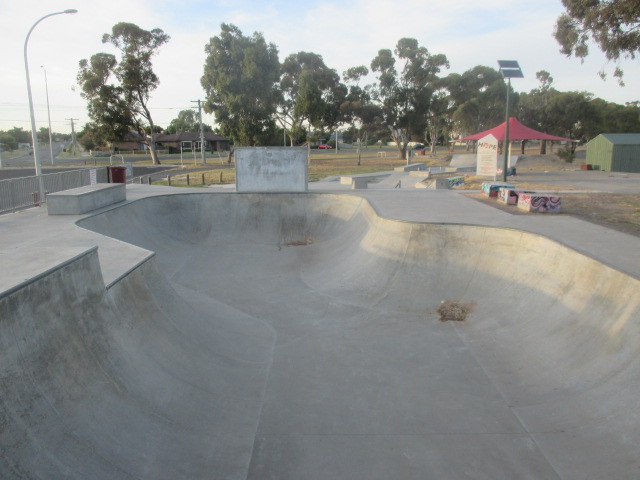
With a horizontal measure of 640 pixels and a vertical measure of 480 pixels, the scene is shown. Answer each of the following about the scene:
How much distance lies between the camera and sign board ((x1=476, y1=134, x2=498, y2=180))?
84.7 ft

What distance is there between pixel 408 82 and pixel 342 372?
190 feet

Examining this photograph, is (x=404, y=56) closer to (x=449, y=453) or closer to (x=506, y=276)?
(x=506, y=276)

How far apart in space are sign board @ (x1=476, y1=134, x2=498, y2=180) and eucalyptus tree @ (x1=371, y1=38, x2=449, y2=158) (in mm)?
34167

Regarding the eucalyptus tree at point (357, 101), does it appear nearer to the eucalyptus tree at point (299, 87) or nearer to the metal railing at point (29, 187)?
the eucalyptus tree at point (299, 87)

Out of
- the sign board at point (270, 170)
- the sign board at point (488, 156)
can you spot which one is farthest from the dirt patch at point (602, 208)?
the sign board at point (488, 156)

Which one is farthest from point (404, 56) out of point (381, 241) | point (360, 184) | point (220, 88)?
point (381, 241)

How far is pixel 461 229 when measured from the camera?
1095cm

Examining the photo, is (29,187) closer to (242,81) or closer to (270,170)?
(270,170)

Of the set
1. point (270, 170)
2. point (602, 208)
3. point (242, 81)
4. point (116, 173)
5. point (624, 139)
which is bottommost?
point (602, 208)

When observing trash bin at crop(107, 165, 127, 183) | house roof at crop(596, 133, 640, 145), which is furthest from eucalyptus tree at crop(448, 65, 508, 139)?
trash bin at crop(107, 165, 127, 183)

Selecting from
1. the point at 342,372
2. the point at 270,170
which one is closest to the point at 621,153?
the point at 270,170

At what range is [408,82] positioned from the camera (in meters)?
59.5

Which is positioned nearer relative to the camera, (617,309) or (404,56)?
(617,309)

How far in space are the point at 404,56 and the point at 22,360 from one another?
6167 centimetres
